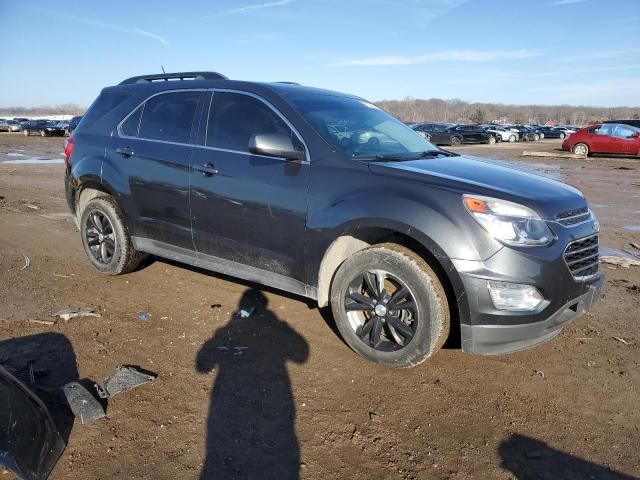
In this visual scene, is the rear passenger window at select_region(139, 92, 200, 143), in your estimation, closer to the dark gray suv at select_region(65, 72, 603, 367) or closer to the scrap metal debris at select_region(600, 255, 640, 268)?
the dark gray suv at select_region(65, 72, 603, 367)

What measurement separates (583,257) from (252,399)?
2363 mm

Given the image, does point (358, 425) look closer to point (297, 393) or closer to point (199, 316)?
point (297, 393)

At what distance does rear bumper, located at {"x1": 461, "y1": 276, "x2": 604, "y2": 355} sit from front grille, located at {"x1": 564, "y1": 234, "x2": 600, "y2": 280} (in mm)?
149

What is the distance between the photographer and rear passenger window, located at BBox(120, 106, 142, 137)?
4.74 m

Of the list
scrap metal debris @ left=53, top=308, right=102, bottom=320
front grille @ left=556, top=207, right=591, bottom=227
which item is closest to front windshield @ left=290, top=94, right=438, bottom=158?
front grille @ left=556, top=207, right=591, bottom=227

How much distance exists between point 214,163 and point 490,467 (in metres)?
2.94

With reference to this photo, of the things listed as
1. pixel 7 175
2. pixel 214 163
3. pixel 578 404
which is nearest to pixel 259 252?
pixel 214 163

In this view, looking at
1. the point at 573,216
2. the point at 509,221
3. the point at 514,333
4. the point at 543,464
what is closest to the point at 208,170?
the point at 509,221

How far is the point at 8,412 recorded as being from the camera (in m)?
2.26

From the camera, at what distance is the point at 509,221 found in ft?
9.87

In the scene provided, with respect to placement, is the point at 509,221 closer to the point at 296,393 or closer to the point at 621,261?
the point at 296,393

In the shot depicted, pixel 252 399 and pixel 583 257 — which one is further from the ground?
pixel 583 257

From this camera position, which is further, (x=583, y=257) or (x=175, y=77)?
(x=175, y=77)

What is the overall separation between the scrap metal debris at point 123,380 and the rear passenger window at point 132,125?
2.43 meters
